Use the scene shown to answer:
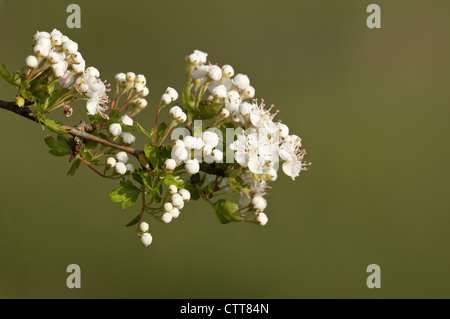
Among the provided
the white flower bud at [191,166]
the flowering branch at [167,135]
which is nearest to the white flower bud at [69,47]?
the flowering branch at [167,135]

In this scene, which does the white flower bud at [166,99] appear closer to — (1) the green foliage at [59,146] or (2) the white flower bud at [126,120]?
(2) the white flower bud at [126,120]

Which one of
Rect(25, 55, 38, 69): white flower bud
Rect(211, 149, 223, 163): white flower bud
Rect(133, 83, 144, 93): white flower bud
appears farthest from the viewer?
Rect(133, 83, 144, 93): white flower bud

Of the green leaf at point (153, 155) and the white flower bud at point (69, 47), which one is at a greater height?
the white flower bud at point (69, 47)

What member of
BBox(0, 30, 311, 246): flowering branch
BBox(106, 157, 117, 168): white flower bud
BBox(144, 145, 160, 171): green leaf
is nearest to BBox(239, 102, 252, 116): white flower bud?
BBox(0, 30, 311, 246): flowering branch

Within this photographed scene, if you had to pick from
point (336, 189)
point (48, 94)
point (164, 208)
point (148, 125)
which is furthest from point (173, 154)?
point (336, 189)

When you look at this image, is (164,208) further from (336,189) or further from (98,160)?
(336,189)

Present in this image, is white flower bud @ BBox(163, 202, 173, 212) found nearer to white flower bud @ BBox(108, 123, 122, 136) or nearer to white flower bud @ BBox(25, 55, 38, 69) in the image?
white flower bud @ BBox(108, 123, 122, 136)

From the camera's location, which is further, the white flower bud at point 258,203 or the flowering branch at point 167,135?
the white flower bud at point 258,203
